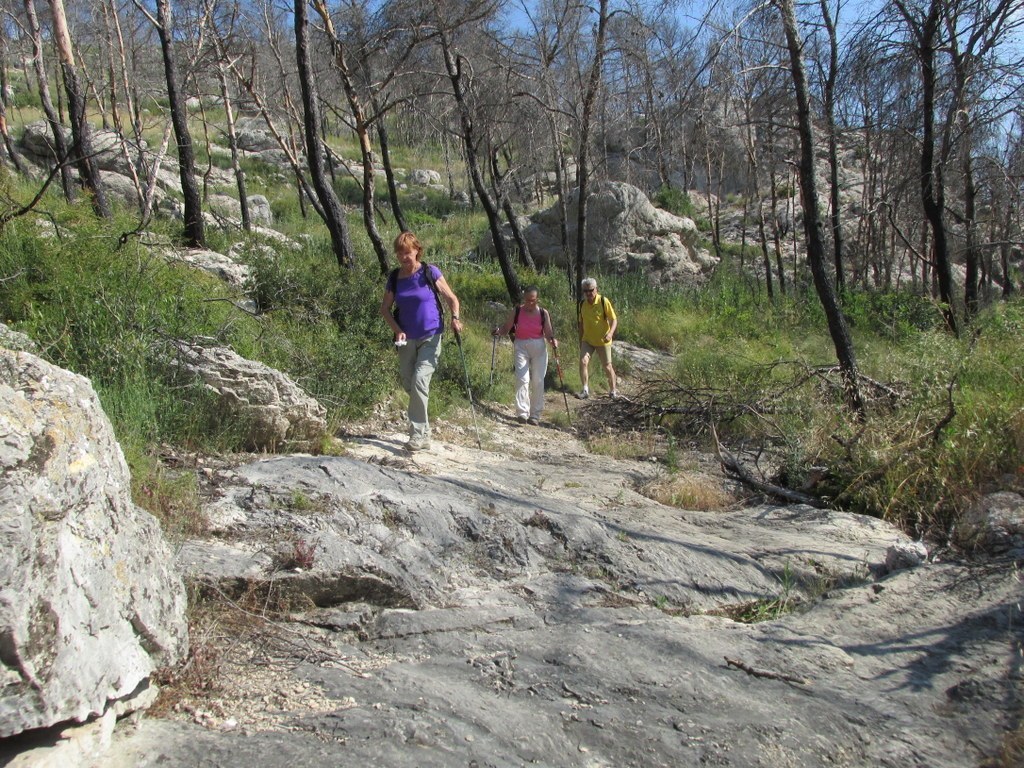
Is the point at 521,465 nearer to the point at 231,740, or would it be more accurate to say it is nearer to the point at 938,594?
the point at 938,594

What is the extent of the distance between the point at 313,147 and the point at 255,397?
668 cm

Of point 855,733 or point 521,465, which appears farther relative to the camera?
point 521,465

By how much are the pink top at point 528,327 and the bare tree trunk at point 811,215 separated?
3165 millimetres

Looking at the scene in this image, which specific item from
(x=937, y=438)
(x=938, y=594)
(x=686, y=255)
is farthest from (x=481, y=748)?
(x=686, y=255)

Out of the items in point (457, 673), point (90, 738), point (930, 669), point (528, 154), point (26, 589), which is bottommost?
point (930, 669)

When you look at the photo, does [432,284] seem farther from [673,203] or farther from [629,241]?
[673,203]

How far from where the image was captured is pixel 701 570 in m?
5.14

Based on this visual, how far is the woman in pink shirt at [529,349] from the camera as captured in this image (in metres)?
9.93

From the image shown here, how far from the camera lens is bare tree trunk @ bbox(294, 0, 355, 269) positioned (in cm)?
1155

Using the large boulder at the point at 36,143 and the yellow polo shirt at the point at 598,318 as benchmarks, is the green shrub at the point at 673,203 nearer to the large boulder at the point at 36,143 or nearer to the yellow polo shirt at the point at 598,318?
the yellow polo shirt at the point at 598,318

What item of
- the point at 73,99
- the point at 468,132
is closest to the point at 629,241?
the point at 468,132

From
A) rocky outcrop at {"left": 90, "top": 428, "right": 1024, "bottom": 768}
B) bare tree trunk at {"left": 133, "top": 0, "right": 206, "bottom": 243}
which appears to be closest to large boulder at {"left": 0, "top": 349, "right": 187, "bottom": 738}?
rocky outcrop at {"left": 90, "top": 428, "right": 1024, "bottom": 768}

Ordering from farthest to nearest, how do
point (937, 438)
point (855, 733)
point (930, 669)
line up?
point (937, 438), point (930, 669), point (855, 733)

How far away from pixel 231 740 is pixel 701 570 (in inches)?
123
